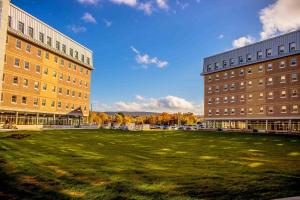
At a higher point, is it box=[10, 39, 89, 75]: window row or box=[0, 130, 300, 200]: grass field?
box=[10, 39, 89, 75]: window row

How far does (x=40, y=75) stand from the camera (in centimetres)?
4731

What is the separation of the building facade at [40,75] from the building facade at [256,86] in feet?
109

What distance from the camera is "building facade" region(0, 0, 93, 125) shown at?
41250 millimetres

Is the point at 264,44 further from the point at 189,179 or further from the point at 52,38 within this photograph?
the point at 189,179

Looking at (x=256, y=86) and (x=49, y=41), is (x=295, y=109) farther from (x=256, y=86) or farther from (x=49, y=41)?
(x=49, y=41)

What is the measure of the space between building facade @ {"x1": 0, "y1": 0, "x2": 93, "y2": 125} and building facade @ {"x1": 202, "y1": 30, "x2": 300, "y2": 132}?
33.3m

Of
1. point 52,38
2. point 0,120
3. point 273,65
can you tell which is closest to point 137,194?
point 0,120

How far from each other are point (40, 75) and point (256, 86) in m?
45.2

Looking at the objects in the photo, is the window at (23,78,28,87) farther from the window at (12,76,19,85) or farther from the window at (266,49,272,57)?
the window at (266,49,272,57)

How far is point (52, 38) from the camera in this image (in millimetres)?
50750

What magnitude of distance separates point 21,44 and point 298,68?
166ft

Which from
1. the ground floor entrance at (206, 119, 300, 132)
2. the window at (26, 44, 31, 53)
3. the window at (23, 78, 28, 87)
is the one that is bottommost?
the ground floor entrance at (206, 119, 300, 132)

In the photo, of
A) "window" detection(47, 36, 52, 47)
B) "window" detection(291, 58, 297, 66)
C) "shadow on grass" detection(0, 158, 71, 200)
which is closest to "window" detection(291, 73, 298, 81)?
"window" detection(291, 58, 297, 66)

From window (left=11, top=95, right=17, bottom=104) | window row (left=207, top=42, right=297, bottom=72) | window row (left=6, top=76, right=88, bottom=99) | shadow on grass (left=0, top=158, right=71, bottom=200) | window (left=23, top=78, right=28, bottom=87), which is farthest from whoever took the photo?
window row (left=207, top=42, right=297, bottom=72)
